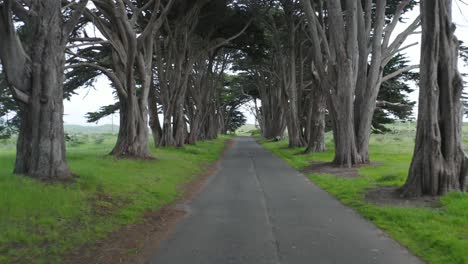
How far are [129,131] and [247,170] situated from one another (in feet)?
16.9

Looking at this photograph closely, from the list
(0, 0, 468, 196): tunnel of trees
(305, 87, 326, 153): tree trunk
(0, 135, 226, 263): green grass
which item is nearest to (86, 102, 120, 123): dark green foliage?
(0, 0, 468, 196): tunnel of trees

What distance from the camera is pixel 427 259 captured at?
6.21 m

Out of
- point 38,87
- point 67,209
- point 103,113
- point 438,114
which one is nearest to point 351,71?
point 438,114

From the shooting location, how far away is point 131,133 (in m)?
19.8

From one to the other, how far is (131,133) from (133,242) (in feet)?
42.6

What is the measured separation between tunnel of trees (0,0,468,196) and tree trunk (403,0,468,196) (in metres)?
0.02

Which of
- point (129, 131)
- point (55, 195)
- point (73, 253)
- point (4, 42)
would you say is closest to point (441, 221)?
point (73, 253)

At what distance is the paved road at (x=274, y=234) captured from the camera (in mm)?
6281

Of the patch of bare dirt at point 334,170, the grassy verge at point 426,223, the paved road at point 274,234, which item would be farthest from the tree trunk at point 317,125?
the paved road at point 274,234

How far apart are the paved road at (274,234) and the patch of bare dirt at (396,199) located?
915mm

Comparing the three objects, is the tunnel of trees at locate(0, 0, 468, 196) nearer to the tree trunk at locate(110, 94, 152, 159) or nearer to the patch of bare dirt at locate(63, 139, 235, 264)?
the tree trunk at locate(110, 94, 152, 159)

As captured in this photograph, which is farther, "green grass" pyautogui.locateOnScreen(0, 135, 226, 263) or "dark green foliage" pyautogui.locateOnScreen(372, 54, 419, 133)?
"dark green foliage" pyautogui.locateOnScreen(372, 54, 419, 133)

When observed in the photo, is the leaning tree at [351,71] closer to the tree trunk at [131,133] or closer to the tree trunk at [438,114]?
the tree trunk at [438,114]

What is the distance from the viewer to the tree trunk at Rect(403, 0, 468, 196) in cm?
1072
